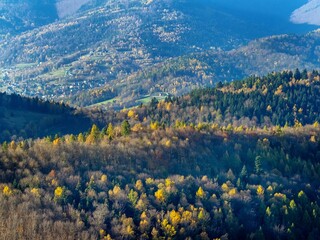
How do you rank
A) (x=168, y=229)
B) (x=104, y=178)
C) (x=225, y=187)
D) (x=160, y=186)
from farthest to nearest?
(x=225, y=187), (x=160, y=186), (x=104, y=178), (x=168, y=229)

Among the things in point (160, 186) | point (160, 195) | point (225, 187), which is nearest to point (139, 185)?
A: point (160, 186)

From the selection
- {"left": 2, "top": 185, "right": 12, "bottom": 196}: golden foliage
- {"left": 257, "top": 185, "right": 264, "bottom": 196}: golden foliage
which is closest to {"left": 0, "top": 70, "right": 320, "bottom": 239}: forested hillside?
{"left": 2, "top": 185, "right": 12, "bottom": 196}: golden foliage

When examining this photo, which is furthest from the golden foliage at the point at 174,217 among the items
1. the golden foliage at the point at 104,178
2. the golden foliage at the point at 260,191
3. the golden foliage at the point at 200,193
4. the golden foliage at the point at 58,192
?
the golden foliage at the point at 260,191

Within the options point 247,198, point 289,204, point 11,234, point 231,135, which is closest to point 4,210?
point 11,234

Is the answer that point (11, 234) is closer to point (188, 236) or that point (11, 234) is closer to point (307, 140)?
point (188, 236)

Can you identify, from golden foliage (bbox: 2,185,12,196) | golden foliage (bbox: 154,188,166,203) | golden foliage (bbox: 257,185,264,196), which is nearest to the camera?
golden foliage (bbox: 2,185,12,196)

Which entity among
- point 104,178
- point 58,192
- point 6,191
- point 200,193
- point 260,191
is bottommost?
point 260,191

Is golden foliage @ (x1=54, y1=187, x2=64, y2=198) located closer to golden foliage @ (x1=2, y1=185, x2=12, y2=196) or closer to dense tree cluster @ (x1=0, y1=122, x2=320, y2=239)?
dense tree cluster @ (x1=0, y1=122, x2=320, y2=239)

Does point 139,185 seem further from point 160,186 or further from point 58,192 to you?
point 58,192
